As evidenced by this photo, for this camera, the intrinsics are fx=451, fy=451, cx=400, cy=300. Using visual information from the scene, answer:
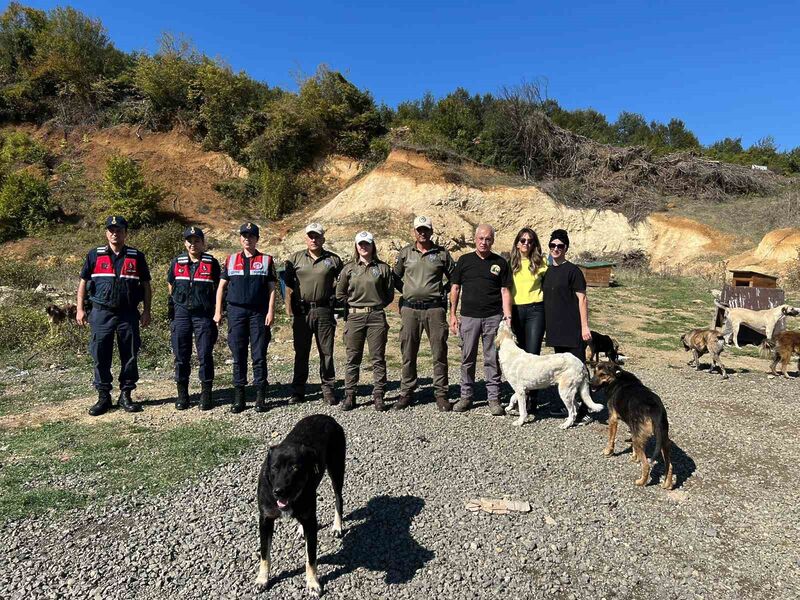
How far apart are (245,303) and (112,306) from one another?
61.7 inches

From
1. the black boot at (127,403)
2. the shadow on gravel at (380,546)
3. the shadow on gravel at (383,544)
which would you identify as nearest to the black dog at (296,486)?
the shadow on gravel at (380,546)

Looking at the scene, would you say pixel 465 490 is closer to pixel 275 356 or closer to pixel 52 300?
pixel 275 356

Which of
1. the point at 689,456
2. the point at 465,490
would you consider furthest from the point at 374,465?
the point at 689,456

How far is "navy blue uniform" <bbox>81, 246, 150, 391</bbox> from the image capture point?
5324 millimetres

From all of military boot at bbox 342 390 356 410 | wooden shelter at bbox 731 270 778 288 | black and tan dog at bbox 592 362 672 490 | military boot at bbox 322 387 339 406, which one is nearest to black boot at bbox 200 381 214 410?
military boot at bbox 322 387 339 406

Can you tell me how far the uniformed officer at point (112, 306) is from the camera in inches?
210

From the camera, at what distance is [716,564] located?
2.97m

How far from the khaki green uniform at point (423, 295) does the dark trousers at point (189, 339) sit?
2.36 m

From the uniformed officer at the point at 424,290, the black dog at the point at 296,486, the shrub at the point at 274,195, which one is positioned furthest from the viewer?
the shrub at the point at 274,195

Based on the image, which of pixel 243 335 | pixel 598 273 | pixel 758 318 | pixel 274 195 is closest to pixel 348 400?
pixel 243 335

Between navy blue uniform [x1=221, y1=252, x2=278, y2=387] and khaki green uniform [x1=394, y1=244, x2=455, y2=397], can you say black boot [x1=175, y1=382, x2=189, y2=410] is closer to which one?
navy blue uniform [x1=221, y1=252, x2=278, y2=387]

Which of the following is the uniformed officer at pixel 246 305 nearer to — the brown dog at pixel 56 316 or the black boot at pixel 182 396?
the black boot at pixel 182 396

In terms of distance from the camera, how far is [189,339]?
5527mm

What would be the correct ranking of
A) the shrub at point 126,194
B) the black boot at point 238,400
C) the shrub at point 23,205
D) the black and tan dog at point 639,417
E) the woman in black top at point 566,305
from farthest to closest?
the shrub at point 126,194
the shrub at point 23,205
the black boot at point 238,400
the woman in black top at point 566,305
the black and tan dog at point 639,417
